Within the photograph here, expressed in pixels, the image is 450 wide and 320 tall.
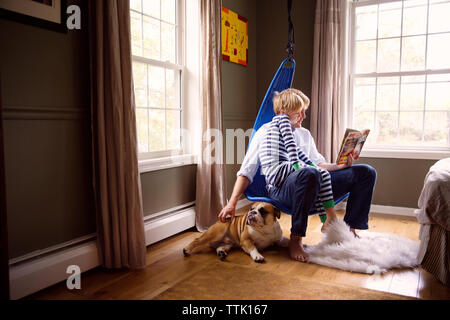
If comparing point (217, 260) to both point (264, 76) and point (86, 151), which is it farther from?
point (264, 76)

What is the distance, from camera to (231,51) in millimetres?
3553

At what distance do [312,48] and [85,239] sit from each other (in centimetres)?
294

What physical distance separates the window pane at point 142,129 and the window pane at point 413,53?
256 cm

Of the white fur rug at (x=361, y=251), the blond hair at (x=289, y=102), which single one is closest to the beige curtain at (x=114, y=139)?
the blond hair at (x=289, y=102)

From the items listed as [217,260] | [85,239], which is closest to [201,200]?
[217,260]

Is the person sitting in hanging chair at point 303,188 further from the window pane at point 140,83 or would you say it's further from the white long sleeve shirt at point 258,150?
the window pane at point 140,83

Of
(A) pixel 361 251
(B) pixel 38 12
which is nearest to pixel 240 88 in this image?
(A) pixel 361 251

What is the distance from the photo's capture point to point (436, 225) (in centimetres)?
191

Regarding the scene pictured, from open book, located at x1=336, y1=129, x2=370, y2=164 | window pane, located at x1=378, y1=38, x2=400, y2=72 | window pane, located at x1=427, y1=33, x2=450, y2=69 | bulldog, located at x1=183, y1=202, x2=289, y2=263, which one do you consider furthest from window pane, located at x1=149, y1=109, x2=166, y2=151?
window pane, located at x1=427, y1=33, x2=450, y2=69

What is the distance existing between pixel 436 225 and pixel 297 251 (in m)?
0.79

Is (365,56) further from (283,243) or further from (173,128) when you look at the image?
(283,243)

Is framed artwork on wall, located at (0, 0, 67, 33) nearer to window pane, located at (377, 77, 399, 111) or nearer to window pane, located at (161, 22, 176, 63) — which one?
window pane, located at (161, 22, 176, 63)

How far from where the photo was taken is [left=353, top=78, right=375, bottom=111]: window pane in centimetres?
373

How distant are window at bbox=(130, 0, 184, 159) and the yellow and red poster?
1.84 ft
